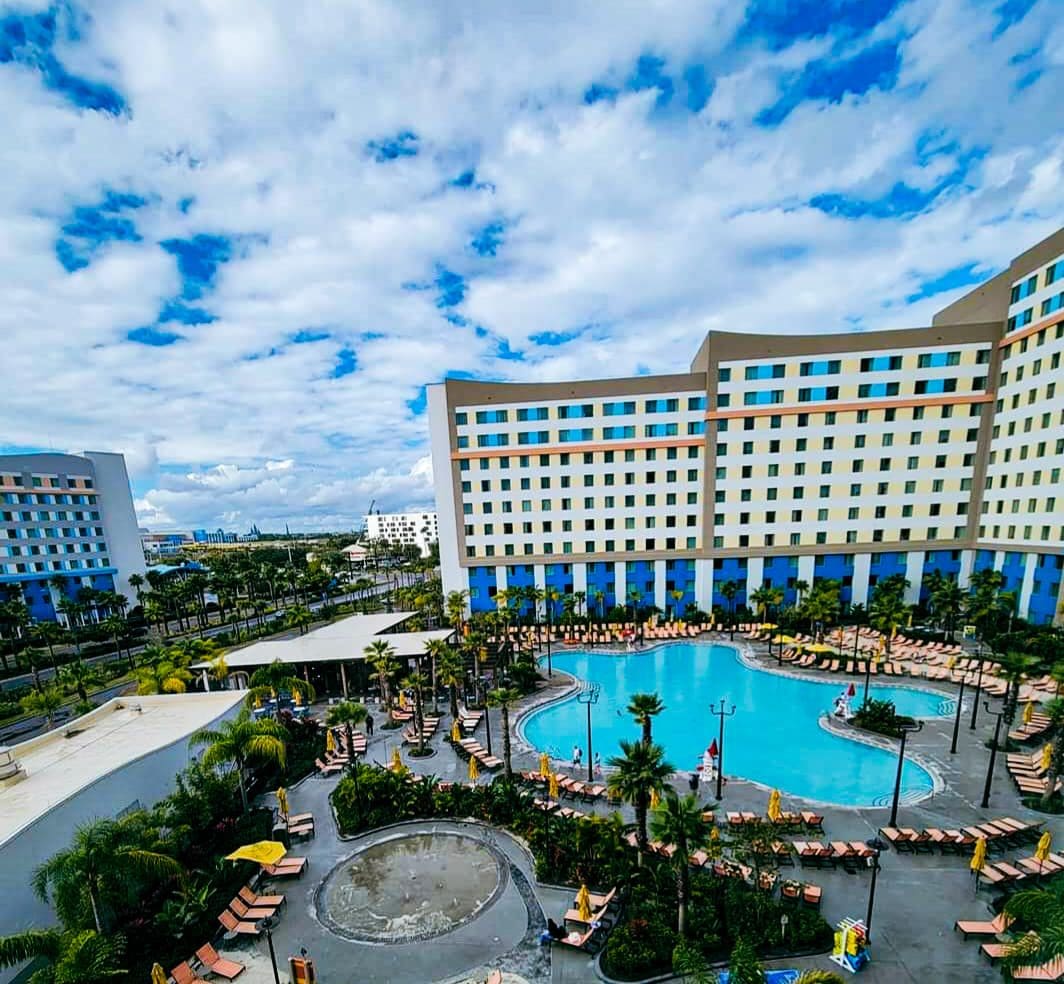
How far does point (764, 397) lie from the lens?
153ft

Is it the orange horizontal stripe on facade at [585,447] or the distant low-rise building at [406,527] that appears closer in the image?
the orange horizontal stripe on facade at [585,447]

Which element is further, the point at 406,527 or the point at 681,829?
the point at 406,527

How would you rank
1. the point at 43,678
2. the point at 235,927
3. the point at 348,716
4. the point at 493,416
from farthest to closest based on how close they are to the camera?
the point at 493,416
the point at 43,678
the point at 348,716
the point at 235,927

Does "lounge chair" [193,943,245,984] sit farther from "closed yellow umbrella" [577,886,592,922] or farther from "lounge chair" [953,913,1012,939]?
"lounge chair" [953,913,1012,939]

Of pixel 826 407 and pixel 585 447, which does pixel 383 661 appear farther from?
pixel 826 407

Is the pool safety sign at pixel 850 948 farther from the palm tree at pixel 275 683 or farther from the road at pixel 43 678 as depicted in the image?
the road at pixel 43 678

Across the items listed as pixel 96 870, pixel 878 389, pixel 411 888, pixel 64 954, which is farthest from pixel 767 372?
pixel 64 954

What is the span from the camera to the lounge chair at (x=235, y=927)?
14070mm

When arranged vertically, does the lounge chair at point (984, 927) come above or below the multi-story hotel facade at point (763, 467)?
below

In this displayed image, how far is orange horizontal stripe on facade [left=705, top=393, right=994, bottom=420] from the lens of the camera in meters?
44.3

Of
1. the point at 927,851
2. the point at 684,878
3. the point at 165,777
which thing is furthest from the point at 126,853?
the point at 927,851

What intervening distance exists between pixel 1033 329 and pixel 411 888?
2268 inches

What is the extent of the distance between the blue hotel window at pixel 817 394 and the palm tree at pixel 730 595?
63.4 feet

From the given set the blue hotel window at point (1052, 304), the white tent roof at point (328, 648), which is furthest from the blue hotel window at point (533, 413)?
the blue hotel window at point (1052, 304)
